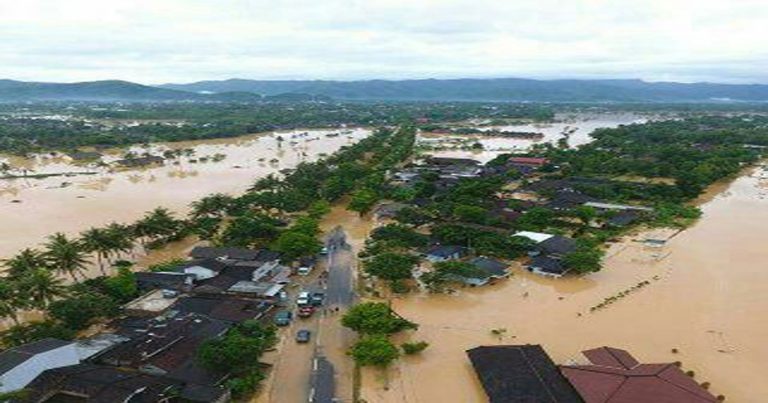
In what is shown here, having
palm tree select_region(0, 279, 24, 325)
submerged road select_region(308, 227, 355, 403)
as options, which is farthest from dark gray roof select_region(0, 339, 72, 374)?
submerged road select_region(308, 227, 355, 403)

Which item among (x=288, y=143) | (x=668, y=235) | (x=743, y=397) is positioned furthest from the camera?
(x=288, y=143)

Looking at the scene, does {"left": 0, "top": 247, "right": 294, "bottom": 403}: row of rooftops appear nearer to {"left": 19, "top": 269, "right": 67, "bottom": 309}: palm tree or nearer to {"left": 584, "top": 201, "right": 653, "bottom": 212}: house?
{"left": 19, "top": 269, "right": 67, "bottom": 309}: palm tree

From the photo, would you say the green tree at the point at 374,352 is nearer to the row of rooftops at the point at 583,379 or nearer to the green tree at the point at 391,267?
the row of rooftops at the point at 583,379

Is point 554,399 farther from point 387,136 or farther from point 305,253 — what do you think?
point 387,136

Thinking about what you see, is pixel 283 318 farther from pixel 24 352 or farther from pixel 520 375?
pixel 520 375

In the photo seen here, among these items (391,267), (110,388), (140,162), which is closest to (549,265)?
(391,267)

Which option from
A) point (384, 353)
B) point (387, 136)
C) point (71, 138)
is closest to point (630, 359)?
point (384, 353)

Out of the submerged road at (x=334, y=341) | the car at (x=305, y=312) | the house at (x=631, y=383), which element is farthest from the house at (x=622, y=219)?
the car at (x=305, y=312)
